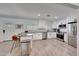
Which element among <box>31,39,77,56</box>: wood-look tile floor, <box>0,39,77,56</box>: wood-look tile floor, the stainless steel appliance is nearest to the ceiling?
<box>0,39,77,56</box>: wood-look tile floor

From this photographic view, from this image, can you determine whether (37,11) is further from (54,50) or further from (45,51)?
(54,50)

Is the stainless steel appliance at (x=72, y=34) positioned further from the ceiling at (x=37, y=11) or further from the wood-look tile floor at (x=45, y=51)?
the ceiling at (x=37, y=11)

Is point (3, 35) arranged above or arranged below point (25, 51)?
above

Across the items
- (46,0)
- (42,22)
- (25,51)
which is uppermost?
(46,0)

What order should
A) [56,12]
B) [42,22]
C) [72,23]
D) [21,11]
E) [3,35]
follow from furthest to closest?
[72,23]
[42,22]
[56,12]
[21,11]
[3,35]

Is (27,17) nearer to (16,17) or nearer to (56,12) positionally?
(16,17)

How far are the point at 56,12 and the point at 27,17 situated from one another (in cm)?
98

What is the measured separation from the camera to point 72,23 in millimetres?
3869

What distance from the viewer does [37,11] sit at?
8.39ft

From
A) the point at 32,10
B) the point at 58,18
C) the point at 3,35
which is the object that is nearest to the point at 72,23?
the point at 58,18

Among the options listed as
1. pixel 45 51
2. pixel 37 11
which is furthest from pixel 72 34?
pixel 37 11

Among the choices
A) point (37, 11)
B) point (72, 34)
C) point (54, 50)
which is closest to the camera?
point (37, 11)

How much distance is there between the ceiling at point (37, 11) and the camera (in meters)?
2.06

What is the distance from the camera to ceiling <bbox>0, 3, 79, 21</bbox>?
2062 millimetres
